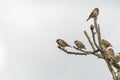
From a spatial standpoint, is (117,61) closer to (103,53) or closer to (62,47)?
(103,53)

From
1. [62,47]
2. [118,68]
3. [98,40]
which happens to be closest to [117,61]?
[118,68]

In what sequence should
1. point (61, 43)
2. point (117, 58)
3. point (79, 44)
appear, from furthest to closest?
point (61, 43)
point (79, 44)
point (117, 58)

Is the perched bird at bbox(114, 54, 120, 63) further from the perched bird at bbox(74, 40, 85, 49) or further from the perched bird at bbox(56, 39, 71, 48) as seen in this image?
the perched bird at bbox(56, 39, 71, 48)

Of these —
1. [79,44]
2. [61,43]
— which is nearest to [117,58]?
[79,44]

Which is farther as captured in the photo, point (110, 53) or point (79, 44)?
point (79, 44)

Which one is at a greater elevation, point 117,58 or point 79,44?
point 79,44

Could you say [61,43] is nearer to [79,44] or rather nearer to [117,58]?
[79,44]

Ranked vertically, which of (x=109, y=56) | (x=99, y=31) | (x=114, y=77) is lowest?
(x=114, y=77)

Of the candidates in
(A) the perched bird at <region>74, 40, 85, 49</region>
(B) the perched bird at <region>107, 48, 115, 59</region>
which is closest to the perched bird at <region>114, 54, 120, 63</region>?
(B) the perched bird at <region>107, 48, 115, 59</region>

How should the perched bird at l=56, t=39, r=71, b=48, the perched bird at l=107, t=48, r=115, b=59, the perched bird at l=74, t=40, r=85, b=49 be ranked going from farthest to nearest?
the perched bird at l=56, t=39, r=71, b=48
the perched bird at l=74, t=40, r=85, b=49
the perched bird at l=107, t=48, r=115, b=59

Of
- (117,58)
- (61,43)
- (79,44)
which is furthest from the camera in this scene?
(61,43)

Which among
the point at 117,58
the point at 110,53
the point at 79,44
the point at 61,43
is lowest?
the point at 117,58
